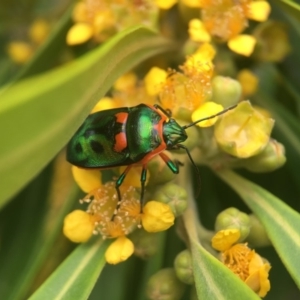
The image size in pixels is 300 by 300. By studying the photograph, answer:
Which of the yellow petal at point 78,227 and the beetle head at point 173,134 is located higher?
the beetle head at point 173,134

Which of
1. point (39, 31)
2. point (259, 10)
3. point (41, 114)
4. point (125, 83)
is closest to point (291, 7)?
point (259, 10)

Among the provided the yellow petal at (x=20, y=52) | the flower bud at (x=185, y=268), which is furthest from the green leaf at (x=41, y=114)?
the yellow petal at (x=20, y=52)

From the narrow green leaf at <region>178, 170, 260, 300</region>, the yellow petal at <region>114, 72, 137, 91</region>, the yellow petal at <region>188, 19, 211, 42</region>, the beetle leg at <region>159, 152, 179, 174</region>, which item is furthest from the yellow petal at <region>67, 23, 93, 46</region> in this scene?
the narrow green leaf at <region>178, 170, 260, 300</region>

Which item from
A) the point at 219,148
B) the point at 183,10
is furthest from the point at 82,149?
the point at 183,10

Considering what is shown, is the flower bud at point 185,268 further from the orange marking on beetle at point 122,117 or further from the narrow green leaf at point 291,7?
the narrow green leaf at point 291,7

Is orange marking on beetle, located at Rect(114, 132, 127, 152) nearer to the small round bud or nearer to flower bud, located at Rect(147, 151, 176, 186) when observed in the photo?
flower bud, located at Rect(147, 151, 176, 186)

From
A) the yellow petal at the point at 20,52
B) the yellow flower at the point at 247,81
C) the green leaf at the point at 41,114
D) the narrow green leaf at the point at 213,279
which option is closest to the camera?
the green leaf at the point at 41,114
